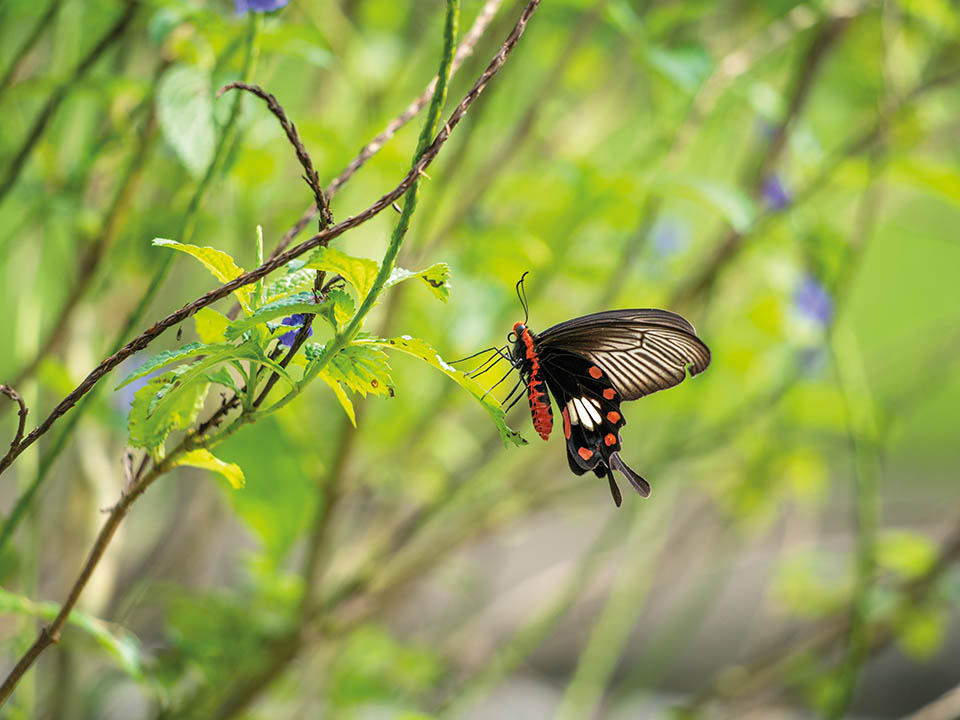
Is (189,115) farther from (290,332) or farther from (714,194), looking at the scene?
(714,194)

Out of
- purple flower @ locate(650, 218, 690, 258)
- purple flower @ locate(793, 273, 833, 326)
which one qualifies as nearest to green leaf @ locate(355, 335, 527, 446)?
purple flower @ locate(793, 273, 833, 326)

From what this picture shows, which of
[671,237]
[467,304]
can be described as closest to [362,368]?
[467,304]

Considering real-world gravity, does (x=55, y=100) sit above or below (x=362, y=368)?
above

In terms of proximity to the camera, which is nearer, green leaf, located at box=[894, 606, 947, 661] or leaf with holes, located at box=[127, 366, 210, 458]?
leaf with holes, located at box=[127, 366, 210, 458]

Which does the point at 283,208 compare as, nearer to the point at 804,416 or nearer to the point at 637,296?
the point at 637,296

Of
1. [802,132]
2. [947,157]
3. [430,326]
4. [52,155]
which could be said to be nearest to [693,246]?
[947,157]

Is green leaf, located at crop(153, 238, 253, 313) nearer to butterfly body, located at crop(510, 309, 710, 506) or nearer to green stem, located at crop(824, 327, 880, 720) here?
butterfly body, located at crop(510, 309, 710, 506)
